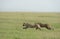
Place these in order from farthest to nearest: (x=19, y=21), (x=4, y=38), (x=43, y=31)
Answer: (x=19, y=21) < (x=43, y=31) < (x=4, y=38)

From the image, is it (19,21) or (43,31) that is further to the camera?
(19,21)

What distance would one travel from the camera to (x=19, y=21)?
143 cm
